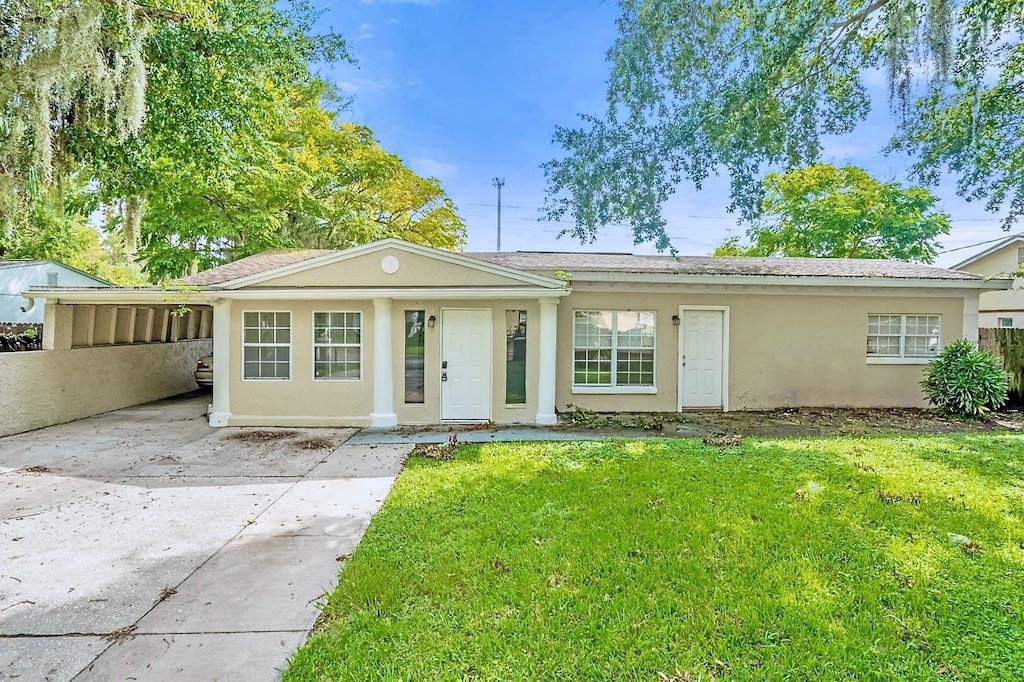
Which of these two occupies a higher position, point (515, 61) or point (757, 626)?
point (515, 61)

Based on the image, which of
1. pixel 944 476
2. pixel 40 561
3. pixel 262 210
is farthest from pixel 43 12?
pixel 944 476

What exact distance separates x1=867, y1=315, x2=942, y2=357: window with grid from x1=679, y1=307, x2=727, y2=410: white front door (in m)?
3.29

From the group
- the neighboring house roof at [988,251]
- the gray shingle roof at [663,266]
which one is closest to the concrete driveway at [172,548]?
the gray shingle roof at [663,266]

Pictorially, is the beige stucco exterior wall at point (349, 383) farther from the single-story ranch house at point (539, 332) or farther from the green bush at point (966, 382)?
the green bush at point (966, 382)

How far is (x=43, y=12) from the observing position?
503 cm

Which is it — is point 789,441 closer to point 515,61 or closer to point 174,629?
point 174,629

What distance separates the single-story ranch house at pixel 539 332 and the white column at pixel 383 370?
2 cm

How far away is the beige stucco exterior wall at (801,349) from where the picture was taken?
31.5ft

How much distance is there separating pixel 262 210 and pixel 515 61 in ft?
27.9

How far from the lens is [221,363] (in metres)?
8.45

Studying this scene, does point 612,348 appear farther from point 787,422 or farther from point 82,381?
point 82,381

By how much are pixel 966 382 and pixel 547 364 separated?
782cm

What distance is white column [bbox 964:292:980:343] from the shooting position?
9.93m

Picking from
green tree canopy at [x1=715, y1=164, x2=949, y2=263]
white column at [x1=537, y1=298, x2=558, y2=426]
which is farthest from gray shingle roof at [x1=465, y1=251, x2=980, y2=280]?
green tree canopy at [x1=715, y1=164, x2=949, y2=263]
